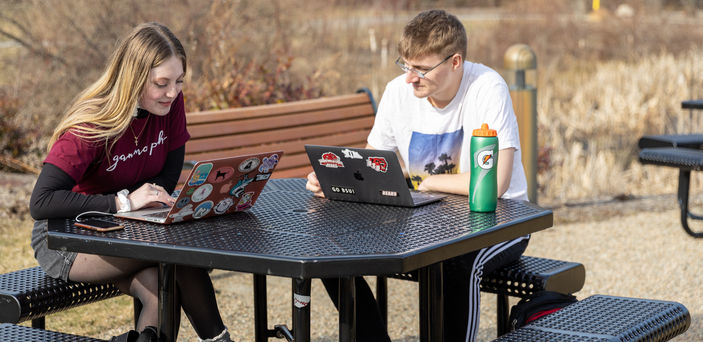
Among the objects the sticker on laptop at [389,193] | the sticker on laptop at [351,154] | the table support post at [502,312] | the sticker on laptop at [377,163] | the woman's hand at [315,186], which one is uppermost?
the sticker on laptop at [351,154]

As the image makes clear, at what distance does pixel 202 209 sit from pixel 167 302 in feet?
0.99

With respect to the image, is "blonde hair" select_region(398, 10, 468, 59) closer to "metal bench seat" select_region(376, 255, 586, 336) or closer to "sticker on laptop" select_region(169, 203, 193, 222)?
"metal bench seat" select_region(376, 255, 586, 336)

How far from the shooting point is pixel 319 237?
105 inches

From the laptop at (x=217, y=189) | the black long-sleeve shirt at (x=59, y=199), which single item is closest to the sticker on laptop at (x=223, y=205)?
the laptop at (x=217, y=189)

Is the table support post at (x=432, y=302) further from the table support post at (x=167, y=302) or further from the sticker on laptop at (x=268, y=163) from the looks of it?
the table support post at (x=167, y=302)

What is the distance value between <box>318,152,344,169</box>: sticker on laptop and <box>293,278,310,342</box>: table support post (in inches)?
23.4

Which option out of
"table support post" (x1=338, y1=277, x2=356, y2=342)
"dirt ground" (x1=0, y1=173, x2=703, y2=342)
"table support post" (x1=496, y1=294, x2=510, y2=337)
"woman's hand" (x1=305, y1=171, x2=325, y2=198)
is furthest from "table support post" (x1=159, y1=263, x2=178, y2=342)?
"dirt ground" (x1=0, y1=173, x2=703, y2=342)

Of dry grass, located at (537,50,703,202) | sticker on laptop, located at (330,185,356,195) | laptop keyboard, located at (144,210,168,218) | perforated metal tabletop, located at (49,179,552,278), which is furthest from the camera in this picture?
dry grass, located at (537,50,703,202)

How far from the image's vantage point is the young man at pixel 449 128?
3344mm

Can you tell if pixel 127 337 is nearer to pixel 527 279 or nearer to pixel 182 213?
pixel 182 213

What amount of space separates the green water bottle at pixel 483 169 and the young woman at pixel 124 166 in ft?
3.01

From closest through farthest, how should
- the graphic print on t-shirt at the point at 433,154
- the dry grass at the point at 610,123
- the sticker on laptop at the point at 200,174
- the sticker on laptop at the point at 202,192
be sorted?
the sticker on laptop at the point at 200,174, the sticker on laptop at the point at 202,192, the graphic print on t-shirt at the point at 433,154, the dry grass at the point at 610,123

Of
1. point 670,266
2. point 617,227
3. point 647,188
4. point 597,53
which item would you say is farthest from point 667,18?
point 670,266

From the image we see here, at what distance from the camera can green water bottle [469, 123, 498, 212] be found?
116 inches
